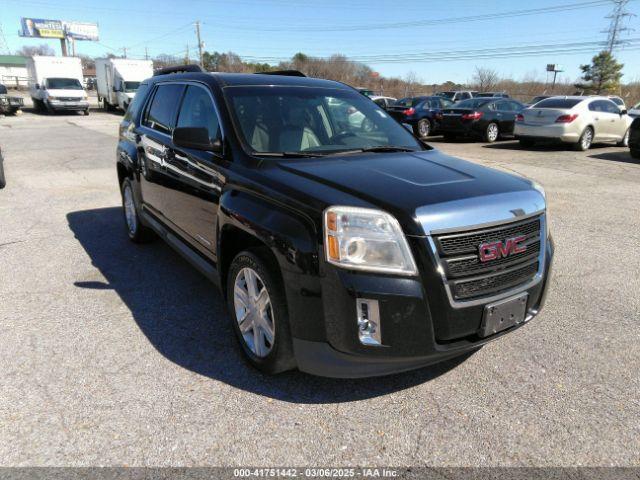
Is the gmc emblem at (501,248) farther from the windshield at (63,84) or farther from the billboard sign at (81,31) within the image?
the billboard sign at (81,31)

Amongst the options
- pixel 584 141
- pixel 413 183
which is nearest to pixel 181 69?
pixel 413 183

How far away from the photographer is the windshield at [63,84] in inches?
1191

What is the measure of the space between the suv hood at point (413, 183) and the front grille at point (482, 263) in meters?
0.10

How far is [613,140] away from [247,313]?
16.4 meters

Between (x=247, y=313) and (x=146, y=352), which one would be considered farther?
(x=146, y=352)

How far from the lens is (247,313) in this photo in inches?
120

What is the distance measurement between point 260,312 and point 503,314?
137 cm

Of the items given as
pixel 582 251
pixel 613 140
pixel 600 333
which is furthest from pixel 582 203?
pixel 613 140

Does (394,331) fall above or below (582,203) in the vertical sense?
above

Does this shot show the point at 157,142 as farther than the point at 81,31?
No

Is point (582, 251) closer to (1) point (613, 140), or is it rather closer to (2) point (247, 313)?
(2) point (247, 313)

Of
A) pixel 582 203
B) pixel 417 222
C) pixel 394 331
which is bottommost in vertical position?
pixel 582 203

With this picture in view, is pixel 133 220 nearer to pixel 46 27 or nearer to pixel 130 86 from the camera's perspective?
pixel 130 86

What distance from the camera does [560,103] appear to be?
1464 cm
